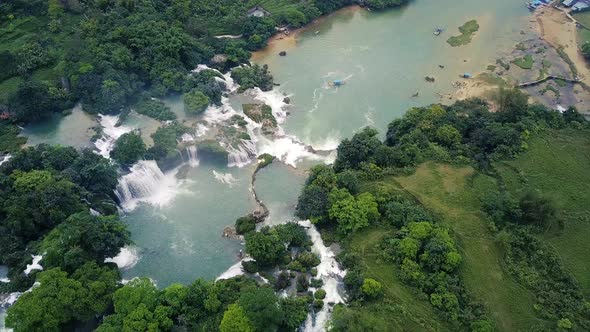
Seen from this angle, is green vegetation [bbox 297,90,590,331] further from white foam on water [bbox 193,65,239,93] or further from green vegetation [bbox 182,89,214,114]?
white foam on water [bbox 193,65,239,93]

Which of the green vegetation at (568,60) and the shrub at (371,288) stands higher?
the shrub at (371,288)

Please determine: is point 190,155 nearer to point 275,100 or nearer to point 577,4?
point 275,100

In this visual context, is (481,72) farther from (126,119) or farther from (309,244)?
(126,119)

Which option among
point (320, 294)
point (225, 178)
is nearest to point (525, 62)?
point (225, 178)

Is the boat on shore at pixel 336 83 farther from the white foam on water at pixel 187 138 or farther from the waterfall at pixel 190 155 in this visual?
the waterfall at pixel 190 155

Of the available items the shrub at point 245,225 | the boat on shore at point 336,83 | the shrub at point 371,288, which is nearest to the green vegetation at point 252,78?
the boat on shore at point 336,83

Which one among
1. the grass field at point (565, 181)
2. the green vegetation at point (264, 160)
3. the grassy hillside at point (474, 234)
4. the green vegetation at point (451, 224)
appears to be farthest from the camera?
the green vegetation at point (264, 160)
